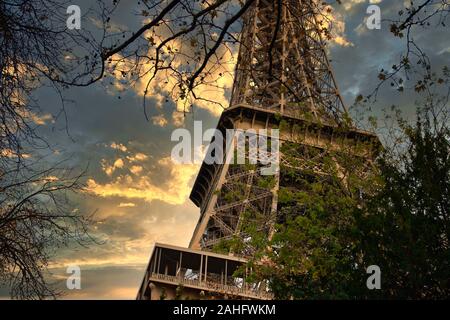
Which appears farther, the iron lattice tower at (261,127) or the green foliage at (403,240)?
the iron lattice tower at (261,127)

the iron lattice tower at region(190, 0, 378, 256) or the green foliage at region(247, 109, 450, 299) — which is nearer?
the green foliage at region(247, 109, 450, 299)

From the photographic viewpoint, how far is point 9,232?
7.48 metres

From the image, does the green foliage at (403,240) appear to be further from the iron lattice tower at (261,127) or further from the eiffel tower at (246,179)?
the iron lattice tower at (261,127)

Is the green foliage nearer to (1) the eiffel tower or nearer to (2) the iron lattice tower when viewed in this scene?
(1) the eiffel tower

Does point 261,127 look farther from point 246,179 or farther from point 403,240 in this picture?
point 403,240

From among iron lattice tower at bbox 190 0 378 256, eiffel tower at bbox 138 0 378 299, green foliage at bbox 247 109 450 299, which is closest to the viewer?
green foliage at bbox 247 109 450 299

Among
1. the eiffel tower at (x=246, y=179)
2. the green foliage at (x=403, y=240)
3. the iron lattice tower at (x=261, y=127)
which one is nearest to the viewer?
the green foliage at (x=403, y=240)

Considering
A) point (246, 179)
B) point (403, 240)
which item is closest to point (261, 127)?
point (246, 179)

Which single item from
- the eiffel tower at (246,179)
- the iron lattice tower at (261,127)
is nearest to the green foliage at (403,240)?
the eiffel tower at (246,179)

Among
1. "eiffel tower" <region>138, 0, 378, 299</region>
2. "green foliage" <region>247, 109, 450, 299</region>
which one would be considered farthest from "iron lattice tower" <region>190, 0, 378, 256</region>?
"green foliage" <region>247, 109, 450, 299</region>

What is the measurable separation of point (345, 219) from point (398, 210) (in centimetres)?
517
